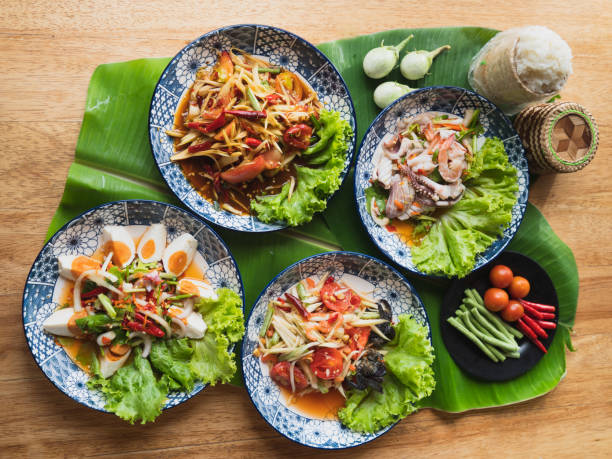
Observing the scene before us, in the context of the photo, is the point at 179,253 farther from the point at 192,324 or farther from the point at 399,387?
the point at 399,387

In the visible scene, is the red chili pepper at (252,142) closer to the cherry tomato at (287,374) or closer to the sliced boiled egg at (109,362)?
the cherry tomato at (287,374)

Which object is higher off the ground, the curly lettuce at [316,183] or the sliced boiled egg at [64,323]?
the curly lettuce at [316,183]

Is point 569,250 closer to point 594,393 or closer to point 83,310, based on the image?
point 594,393

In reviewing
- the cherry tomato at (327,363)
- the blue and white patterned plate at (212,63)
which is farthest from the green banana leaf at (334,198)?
the cherry tomato at (327,363)

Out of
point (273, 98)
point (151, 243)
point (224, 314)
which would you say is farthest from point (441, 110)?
point (151, 243)

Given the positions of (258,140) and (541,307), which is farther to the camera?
(541,307)

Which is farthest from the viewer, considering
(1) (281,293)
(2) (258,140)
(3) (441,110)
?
(3) (441,110)
